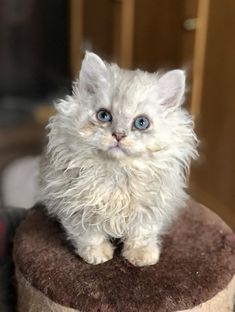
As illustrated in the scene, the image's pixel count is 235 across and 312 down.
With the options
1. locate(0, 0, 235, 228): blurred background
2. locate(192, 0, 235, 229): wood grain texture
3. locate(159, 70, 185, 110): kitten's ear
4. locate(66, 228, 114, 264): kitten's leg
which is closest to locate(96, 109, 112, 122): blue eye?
locate(159, 70, 185, 110): kitten's ear

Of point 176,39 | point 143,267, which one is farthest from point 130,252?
point 176,39

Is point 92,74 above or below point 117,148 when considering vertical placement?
above

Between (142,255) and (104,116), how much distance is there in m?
0.27

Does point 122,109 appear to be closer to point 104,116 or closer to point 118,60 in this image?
point 104,116

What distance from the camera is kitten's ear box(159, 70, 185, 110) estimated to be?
1.06 m

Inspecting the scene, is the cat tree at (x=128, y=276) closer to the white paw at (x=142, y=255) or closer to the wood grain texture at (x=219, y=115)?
the white paw at (x=142, y=255)

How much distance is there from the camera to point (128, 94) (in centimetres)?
103

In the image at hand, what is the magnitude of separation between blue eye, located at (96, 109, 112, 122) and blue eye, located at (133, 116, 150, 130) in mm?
45

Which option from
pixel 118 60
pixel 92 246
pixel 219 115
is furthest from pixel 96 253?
pixel 118 60

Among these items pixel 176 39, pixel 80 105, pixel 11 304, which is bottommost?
pixel 11 304

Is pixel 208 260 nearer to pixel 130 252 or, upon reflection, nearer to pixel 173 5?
pixel 130 252

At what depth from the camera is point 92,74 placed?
1074 mm

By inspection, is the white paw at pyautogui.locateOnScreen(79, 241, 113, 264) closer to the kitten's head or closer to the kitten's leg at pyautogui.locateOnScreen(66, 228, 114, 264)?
the kitten's leg at pyautogui.locateOnScreen(66, 228, 114, 264)

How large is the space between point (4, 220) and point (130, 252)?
0.43 m
